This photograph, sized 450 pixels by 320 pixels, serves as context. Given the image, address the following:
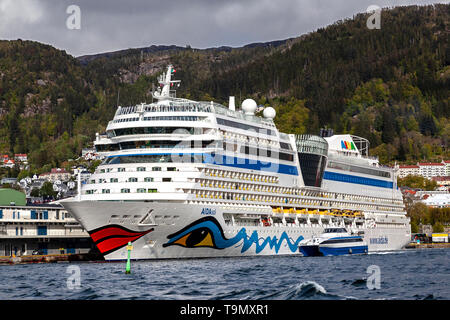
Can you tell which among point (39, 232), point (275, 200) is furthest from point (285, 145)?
point (39, 232)

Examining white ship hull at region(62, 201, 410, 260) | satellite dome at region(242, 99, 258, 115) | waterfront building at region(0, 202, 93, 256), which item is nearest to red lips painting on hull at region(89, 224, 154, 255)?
white ship hull at region(62, 201, 410, 260)

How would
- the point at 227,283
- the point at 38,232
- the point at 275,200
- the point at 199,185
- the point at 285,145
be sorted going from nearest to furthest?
the point at 227,283 < the point at 199,185 < the point at 275,200 < the point at 285,145 < the point at 38,232

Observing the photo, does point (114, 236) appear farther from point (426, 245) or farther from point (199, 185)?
point (426, 245)

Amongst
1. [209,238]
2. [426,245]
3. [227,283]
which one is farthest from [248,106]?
[426,245]

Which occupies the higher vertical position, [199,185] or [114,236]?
[199,185]

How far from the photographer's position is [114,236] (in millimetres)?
45844

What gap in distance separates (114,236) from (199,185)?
7363 millimetres

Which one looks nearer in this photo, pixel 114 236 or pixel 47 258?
Answer: pixel 114 236

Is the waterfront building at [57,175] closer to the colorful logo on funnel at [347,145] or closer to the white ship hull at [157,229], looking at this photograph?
the colorful logo on funnel at [347,145]

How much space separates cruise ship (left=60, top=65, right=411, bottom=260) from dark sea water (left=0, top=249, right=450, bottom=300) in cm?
395

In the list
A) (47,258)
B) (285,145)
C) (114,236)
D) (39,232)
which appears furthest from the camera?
(39,232)

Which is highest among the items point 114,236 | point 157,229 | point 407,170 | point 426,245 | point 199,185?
point 407,170

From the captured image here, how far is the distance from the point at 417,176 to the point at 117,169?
488 ft
